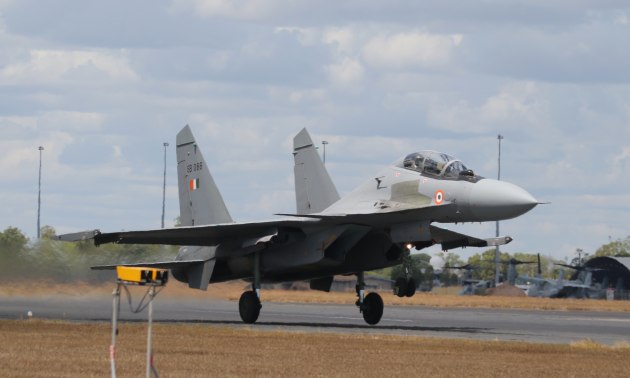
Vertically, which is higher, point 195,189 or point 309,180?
point 309,180

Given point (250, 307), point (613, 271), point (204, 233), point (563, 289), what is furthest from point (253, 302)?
point (613, 271)

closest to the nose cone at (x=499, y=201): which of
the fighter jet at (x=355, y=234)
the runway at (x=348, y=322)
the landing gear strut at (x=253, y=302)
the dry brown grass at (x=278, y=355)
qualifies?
the fighter jet at (x=355, y=234)

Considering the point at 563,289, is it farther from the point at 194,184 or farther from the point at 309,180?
the point at 194,184

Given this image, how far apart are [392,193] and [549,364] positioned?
8526 millimetres

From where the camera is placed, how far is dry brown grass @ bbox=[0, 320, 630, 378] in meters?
14.3

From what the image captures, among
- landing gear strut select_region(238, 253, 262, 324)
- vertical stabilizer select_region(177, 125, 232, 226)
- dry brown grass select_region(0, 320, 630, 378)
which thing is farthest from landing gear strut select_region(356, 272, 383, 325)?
vertical stabilizer select_region(177, 125, 232, 226)

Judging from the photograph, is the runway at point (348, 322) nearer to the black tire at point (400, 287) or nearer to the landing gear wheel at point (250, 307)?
the landing gear wheel at point (250, 307)

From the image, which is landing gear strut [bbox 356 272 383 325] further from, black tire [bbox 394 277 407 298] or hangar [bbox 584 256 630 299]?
hangar [bbox 584 256 630 299]

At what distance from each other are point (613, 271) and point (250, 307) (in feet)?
204

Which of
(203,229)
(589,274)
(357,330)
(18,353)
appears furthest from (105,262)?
(589,274)

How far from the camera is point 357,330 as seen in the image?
2394 centimetres

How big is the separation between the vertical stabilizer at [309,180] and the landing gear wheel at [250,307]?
3668 mm

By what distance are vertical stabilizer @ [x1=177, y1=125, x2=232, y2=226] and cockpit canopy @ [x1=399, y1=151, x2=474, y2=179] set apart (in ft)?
21.4

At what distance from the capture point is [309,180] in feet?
95.7
